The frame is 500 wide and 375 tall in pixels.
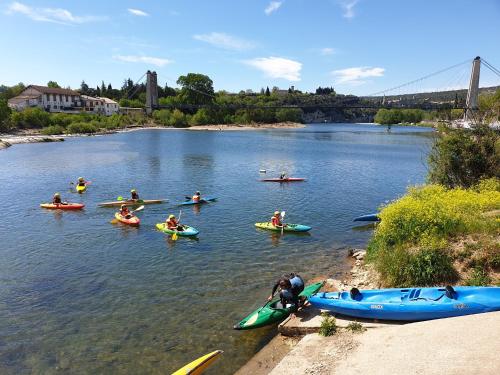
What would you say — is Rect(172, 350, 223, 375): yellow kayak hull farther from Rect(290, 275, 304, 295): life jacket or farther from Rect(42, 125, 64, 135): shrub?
Rect(42, 125, 64, 135): shrub

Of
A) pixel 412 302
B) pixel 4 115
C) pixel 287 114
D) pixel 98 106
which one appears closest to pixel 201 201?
pixel 412 302

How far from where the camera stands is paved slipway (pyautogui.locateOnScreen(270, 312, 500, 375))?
823 cm

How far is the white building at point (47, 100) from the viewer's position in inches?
4449

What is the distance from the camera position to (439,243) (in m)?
13.9

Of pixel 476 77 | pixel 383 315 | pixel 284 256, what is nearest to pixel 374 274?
pixel 383 315

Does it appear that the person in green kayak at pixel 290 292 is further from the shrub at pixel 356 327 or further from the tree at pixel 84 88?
the tree at pixel 84 88

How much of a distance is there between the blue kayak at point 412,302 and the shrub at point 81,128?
98.4 m

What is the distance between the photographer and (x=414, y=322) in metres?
11.4

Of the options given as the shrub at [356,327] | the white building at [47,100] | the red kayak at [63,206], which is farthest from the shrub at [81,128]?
the shrub at [356,327]

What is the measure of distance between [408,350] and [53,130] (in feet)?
323

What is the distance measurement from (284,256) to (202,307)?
243 inches

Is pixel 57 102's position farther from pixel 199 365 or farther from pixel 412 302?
pixel 412 302

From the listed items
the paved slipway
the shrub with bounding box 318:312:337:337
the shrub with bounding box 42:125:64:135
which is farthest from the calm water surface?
the shrub with bounding box 42:125:64:135

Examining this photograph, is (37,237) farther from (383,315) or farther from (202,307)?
(383,315)
